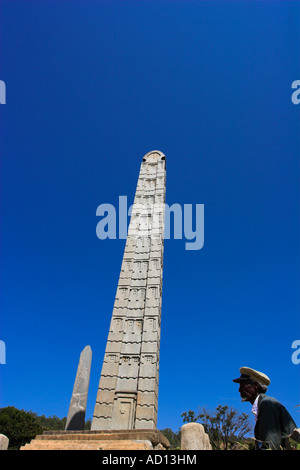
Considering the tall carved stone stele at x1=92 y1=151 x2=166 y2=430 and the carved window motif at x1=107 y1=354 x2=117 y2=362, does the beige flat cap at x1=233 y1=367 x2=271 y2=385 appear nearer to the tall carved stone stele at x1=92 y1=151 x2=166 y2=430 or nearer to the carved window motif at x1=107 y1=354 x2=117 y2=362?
the tall carved stone stele at x1=92 y1=151 x2=166 y2=430

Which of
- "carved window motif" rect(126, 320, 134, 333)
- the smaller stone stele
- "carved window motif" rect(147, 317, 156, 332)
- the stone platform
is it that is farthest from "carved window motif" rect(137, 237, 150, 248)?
the smaller stone stele

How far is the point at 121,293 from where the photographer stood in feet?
48.6

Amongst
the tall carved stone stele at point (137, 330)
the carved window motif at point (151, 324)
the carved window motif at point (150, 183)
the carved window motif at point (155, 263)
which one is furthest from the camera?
the carved window motif at point (150, 183)

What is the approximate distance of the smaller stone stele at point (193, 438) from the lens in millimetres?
5465

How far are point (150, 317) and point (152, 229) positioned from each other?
4.81 meters

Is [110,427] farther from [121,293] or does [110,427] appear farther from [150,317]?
[121,293]

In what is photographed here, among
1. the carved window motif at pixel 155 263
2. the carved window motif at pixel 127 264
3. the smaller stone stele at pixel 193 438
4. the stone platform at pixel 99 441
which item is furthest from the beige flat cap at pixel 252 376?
the carved window motif at pixel 127 264

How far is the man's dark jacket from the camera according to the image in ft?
9.95

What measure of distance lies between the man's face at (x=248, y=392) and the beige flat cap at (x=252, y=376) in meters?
0.07

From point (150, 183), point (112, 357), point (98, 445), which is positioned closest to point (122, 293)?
point (112, 357)

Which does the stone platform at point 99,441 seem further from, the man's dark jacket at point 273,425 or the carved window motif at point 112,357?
the carved window motif at point 112,357

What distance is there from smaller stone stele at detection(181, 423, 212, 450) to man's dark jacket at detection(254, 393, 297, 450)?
2772 millimetres
